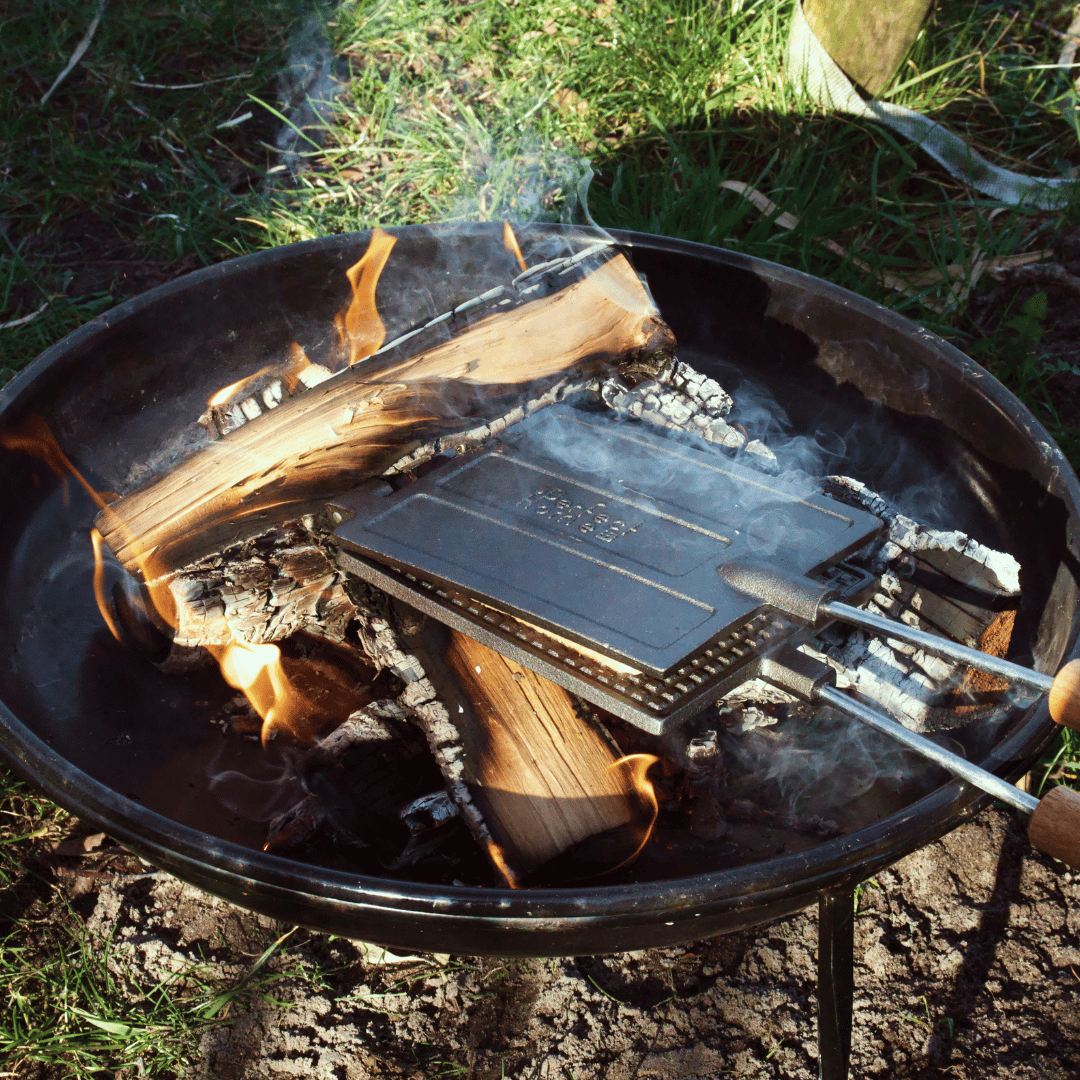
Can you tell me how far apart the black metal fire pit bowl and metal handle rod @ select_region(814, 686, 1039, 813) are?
77 mm

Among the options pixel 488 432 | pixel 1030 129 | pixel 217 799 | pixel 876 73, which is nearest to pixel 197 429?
pixel 488 432

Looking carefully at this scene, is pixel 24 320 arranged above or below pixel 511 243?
below

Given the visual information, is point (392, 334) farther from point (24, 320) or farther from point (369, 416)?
point (24, 320)

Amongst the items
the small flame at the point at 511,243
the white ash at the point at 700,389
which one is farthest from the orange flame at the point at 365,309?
the white ash at the point at 700,389

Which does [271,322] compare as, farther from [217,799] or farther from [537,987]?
[537,987]

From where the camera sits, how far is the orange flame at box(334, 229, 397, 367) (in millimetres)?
2133

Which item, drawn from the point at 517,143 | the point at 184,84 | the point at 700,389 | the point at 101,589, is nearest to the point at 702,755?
the point at 700,389

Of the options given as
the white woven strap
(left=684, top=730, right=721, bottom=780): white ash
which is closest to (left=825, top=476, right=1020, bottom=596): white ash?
(left=684, top=730, right=721, bottom=780): white ash

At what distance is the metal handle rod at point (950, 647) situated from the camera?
3.69 ft

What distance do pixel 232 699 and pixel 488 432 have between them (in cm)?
71

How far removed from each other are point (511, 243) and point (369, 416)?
65 centimetres

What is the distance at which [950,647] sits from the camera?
1.20 m

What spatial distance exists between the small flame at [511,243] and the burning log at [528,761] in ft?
3.11

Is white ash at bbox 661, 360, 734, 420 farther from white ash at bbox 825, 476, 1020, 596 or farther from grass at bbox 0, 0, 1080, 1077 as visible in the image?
grass at bbox 0, 0, 1080, 1077
